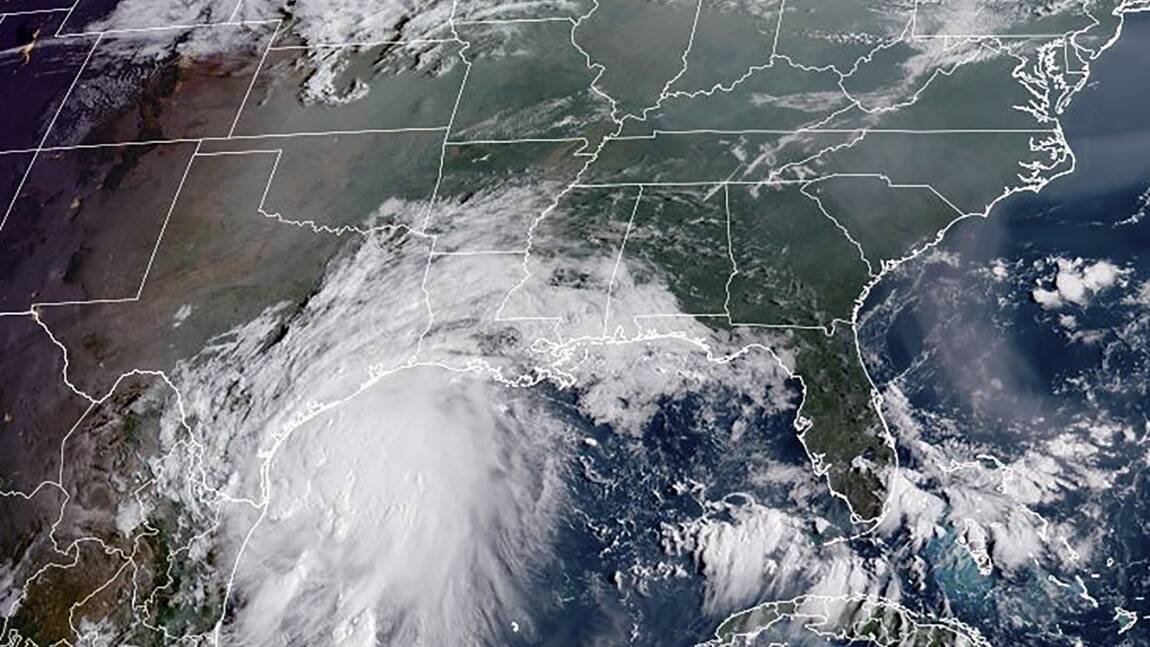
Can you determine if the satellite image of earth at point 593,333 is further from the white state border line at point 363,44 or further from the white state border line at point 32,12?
the white state border line at point 32,12

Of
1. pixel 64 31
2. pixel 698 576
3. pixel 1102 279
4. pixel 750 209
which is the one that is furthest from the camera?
pixel 64 31

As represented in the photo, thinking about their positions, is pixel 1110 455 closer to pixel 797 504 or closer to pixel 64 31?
pixel 797 504

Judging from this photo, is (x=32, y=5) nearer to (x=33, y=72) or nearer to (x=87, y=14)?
(x=87, y=14)

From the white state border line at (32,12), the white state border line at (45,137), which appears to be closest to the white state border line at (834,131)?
the white state border line at (45,137)

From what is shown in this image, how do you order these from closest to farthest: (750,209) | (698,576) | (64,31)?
(698,576) → (750,209) → (64,31)

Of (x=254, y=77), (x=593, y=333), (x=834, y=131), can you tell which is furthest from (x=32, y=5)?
(x=834, y=131)

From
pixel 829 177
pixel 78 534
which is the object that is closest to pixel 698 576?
pixel 829 177
